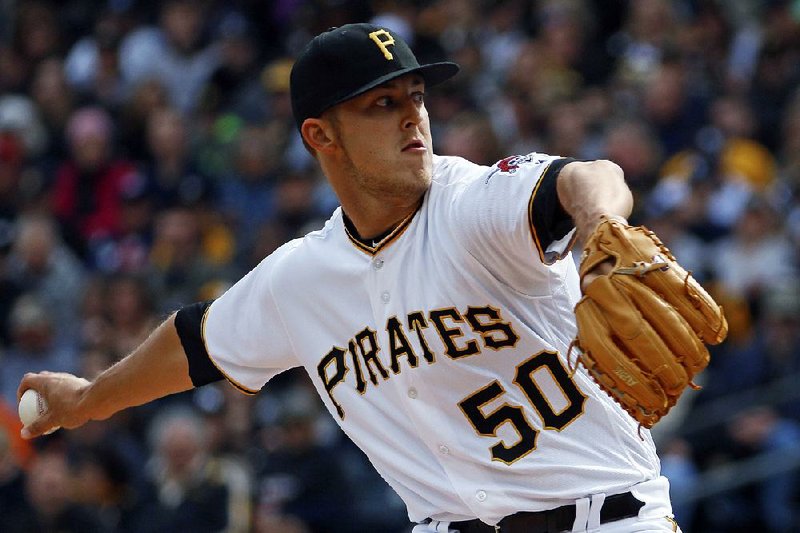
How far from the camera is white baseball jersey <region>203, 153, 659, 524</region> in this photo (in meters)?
3.46

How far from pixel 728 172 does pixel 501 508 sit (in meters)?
5.03

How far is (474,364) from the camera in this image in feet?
11.7

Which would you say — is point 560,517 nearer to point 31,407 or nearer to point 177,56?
point 31,407

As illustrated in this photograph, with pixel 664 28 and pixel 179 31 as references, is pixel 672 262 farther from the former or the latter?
pixel 179 31

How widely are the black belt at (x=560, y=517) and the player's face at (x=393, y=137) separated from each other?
3.04 ft

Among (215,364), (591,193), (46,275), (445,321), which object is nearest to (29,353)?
(46,275)

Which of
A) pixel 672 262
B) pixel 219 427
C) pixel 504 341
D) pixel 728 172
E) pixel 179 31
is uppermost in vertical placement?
pixel 672 262

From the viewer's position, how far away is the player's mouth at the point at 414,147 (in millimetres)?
3695

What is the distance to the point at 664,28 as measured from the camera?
9.20 metres

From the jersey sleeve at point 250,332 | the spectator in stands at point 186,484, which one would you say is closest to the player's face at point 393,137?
the jersey sleeve at point 250,332

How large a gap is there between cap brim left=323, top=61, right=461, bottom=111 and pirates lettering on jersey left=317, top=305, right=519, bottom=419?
62cm

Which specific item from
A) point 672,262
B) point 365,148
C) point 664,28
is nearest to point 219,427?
point 664,28

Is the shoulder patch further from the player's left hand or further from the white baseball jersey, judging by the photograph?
the player's left hand

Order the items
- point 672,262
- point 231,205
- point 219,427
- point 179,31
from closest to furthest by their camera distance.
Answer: point 672,262
point 219,427
point 231,205
point 179,31
